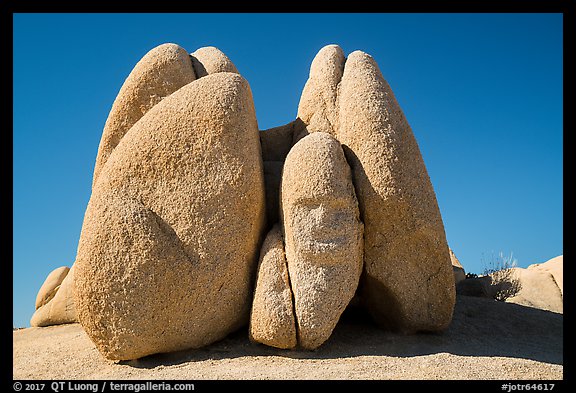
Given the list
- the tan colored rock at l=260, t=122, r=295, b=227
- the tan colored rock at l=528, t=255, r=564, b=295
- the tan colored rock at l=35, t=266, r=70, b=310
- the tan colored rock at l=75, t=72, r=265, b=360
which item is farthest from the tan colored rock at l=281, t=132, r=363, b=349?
the tan colored rock at l=528, t=255, r=564, b=295

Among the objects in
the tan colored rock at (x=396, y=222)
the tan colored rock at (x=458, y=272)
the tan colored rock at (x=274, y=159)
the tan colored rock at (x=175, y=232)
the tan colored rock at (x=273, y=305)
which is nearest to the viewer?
the tan colored rock at (x=273, y=305)

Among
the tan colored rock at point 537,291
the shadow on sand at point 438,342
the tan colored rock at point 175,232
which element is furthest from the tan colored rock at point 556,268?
the tan colored rock at point 175,232

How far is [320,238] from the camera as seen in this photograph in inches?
266

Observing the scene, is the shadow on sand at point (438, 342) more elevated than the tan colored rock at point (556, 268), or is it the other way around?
the tan colored rock at point (556, 268)

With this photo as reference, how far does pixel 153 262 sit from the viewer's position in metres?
6.73

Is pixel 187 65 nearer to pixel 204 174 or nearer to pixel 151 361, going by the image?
pixel 204 174

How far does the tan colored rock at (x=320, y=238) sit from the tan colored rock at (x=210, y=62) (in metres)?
2.68

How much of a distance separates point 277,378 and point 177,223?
2248mm

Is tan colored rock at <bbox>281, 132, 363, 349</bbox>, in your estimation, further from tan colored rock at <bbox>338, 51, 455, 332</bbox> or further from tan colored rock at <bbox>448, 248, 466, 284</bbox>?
tan colored rock at <bbox>448, 248, 466, 284</bbox>

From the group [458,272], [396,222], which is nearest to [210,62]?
[396,222]

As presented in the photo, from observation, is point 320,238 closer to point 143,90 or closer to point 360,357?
point 360,357

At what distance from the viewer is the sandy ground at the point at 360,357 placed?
600 cm

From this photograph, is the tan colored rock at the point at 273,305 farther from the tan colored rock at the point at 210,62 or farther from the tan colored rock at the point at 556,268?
the tan colored rock at the point at 556,268
